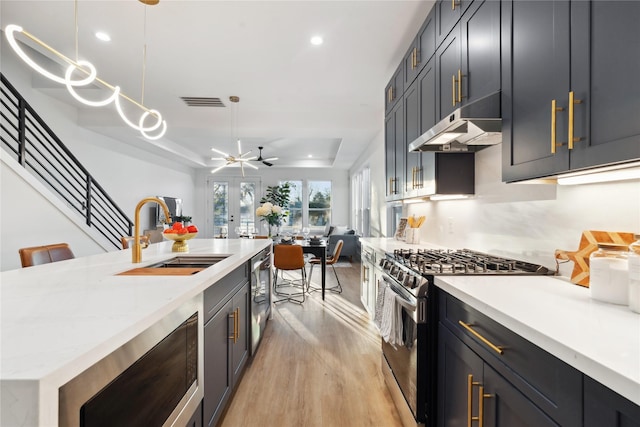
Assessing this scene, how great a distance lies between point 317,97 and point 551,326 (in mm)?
4011

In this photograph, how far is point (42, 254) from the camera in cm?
212

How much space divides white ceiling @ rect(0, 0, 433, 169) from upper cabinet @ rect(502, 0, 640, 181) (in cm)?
144

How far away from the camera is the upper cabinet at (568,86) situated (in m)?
0.82

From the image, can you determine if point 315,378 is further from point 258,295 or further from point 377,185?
point 377,185

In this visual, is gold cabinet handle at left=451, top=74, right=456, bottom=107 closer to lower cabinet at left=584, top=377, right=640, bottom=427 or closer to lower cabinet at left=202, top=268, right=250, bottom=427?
lower cabinet at left=584, top=377, right=640, bottom=427

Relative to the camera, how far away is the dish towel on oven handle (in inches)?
67.2

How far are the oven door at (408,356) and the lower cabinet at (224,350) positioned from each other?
1003 millimetres

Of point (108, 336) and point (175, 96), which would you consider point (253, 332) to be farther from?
point (175, 96)

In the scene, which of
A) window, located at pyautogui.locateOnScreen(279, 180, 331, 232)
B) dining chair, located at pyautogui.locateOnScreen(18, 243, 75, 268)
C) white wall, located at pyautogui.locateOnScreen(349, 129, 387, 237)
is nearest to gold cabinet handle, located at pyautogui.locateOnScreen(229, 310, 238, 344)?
dining chair, located at pyautogui.locateOnScreen(18, 243, 75, 268)

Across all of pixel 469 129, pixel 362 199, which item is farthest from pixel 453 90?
pixel 362 199

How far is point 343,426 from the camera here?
5.65 ft

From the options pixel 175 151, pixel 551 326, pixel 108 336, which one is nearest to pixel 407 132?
pixel 551 326

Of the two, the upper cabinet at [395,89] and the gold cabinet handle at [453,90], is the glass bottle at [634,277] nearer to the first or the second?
the gold cabinet handle at [453,90]

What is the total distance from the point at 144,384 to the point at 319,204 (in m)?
9.04
